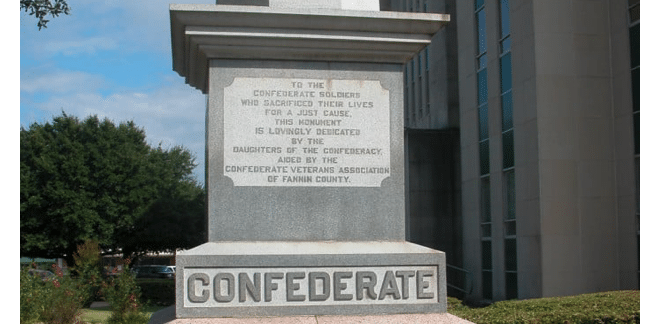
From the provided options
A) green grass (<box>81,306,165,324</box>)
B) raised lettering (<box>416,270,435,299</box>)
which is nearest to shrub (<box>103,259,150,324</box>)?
green grass (<box>81,306,165,324</box>)

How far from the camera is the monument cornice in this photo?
7184 millimetres

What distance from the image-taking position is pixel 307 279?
22.8 ft

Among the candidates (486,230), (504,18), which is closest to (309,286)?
(504,18)

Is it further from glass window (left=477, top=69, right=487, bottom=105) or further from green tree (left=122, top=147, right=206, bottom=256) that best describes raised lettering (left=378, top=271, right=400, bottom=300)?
green tree (left=122, top=147, right=206, bottom=256)

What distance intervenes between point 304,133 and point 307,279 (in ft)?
4.57

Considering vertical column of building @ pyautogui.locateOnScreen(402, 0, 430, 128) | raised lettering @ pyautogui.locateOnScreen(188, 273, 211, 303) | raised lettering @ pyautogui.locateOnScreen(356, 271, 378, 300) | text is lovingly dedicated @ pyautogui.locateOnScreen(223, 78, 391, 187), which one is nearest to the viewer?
raised lettering @ pyautogui.locateOnScreen(188, 273, 211, 303)

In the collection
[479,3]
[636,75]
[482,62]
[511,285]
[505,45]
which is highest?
[479,3]

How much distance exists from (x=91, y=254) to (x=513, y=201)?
13.8 meters

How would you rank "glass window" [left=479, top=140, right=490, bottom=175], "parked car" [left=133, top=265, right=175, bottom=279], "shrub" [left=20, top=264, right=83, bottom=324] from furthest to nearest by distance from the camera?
"parked car" [left=133, top=265, right=175, bottom=279] → "glass window" [left=479, top=140, right=490, bottom=175] → "shrub" [left=20, top=264, right=83, bottom=324]

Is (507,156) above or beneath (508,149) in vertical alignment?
beneath

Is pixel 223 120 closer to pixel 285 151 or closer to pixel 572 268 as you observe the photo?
pixel 285 151

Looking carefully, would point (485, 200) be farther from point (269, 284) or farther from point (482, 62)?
point (269, 284)

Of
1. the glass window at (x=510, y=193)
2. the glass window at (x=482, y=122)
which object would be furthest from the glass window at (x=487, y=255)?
the glass window at (x=482, y=122)

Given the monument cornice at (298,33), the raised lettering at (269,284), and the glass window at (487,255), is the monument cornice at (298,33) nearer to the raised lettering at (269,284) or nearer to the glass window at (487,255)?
the raised lettering at (269,284)
